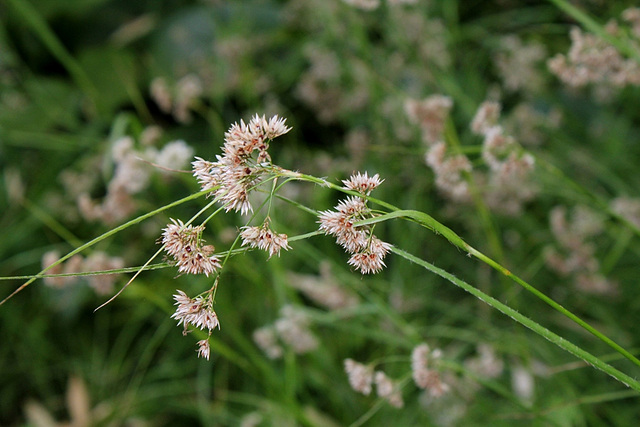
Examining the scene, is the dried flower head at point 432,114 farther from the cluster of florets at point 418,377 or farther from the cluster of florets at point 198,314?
the cluster of florets at point 198,314

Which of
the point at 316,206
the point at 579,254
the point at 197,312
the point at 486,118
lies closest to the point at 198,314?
the point at 197,312

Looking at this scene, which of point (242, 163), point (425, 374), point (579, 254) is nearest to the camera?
point (242, 163)

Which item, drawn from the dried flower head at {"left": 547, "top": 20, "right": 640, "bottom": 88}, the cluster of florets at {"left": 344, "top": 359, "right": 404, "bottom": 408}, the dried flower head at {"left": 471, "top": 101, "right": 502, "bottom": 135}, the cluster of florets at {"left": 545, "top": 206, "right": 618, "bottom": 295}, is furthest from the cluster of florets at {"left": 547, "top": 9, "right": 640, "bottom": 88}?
the cluster of florets at {"left": 344, "top": 359, "right": 404, "bottom": 408}

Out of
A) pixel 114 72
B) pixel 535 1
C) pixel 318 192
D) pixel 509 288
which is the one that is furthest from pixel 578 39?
pixel 114 72

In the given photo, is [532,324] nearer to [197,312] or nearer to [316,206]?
[197,312]

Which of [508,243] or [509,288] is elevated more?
[508,243]

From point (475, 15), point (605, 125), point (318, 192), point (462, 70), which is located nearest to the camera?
point (318, 192)

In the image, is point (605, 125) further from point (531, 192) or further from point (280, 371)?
point (280, 371)
